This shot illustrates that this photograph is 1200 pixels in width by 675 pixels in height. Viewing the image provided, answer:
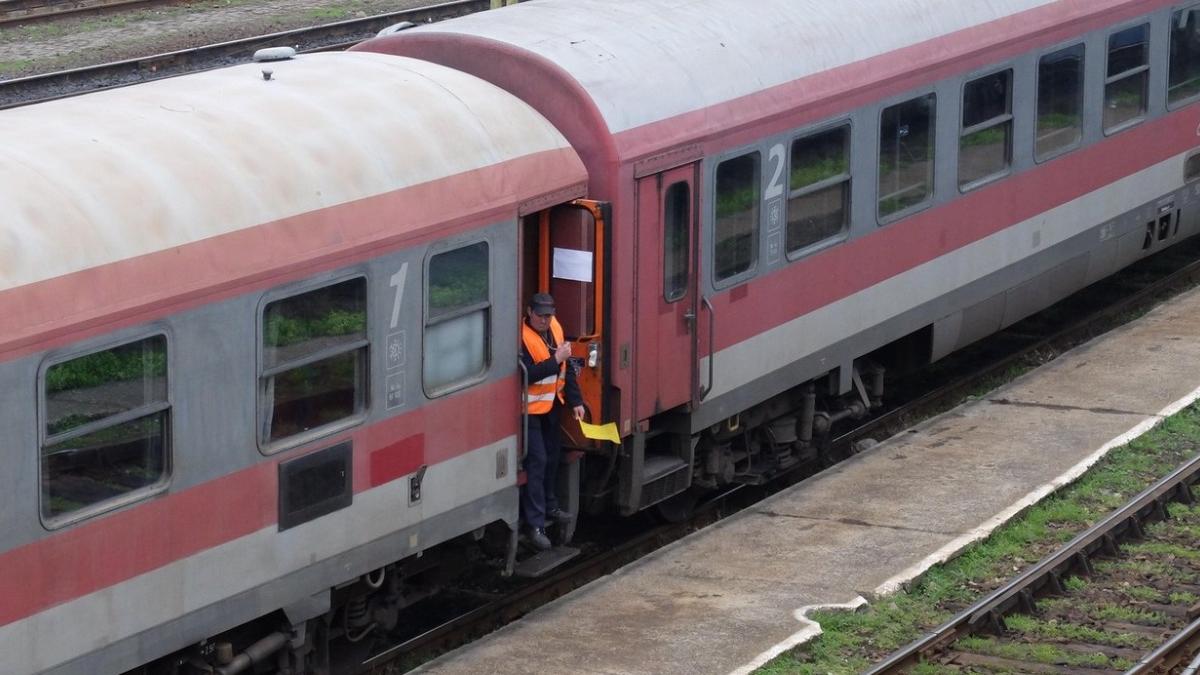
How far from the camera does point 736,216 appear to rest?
11.6 metres

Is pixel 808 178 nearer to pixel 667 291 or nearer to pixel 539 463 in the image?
pixel 667 291

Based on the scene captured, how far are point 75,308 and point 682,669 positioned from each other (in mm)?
3653

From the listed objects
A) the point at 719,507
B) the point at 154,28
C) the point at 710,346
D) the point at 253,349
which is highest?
the point at 253,349

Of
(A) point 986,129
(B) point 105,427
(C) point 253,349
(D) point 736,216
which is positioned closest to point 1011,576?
(D) point 736,216

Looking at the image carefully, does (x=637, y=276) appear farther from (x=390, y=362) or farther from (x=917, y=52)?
(x=917, y=52)

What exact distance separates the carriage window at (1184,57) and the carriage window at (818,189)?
4.98 metres

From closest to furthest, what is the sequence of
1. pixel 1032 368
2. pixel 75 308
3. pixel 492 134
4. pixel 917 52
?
pixel 75 308 → pixel 492 134 → pixel 917 52 → pixel 1032 368

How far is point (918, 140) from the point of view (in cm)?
1320

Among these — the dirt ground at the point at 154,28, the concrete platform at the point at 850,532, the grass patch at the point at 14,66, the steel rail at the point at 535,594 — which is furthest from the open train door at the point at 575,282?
the grass patch at the point at 14,66

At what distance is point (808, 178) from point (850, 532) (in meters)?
2.23

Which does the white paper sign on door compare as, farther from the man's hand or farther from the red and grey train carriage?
the man's hand

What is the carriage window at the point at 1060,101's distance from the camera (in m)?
14.5

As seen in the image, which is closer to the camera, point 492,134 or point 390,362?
point 390,362

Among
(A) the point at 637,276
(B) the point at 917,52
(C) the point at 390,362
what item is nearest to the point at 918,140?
(B) the point at 917,52
